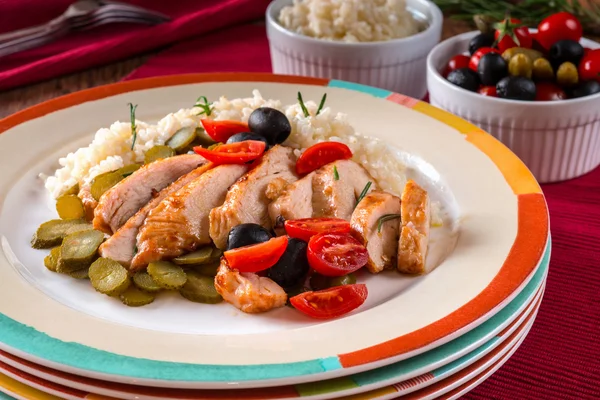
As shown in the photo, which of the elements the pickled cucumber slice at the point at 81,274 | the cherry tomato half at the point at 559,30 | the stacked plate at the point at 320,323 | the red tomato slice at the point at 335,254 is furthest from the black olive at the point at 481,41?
the pickled cucumber slice at the point at 81,274

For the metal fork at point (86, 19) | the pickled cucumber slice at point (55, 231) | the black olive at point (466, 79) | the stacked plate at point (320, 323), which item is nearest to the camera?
the stacked plate at point (320, 323)

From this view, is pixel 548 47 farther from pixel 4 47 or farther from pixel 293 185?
pixel 4 47

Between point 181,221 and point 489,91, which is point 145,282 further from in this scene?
point 489,91

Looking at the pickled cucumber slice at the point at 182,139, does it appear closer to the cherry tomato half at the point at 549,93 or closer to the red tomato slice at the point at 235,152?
the red tomato slice at the point at 235,152

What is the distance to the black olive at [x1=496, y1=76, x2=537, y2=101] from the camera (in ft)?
13.4

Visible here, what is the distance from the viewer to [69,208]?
3.37 metres

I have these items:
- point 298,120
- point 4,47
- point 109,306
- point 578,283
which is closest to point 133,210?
point 109,306

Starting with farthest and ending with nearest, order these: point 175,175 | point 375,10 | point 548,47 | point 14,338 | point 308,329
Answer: point 375,10, point 548,47, point 175,175, point 308,329, point 14,338

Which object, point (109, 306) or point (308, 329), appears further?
point (109, 306)

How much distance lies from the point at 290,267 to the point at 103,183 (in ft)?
3.51

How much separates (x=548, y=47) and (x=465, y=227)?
177 centimetres

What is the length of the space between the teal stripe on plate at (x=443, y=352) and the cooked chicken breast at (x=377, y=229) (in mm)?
566

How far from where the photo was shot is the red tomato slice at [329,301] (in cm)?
269

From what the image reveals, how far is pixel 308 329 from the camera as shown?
8.43ft
